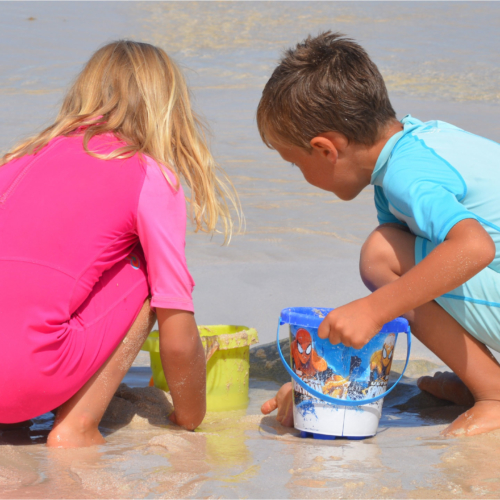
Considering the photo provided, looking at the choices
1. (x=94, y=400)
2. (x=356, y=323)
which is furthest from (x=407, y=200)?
(x=94, y=400)

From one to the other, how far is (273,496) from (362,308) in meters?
0.62

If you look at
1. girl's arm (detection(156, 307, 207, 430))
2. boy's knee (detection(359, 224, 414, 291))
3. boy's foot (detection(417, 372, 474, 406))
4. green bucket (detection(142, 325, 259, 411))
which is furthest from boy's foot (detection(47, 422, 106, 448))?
boy's foot (detection(417, 372, 474, 406))

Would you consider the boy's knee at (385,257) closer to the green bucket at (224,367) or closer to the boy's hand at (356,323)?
the boy's hand at (356,323)

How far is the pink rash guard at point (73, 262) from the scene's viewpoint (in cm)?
172

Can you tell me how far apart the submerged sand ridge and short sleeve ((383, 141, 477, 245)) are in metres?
0.60

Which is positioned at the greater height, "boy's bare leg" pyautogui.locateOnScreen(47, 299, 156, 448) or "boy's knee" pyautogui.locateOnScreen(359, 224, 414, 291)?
"boy's knee" pyautogui.locateOnScreen(359, 224, 414, 291)

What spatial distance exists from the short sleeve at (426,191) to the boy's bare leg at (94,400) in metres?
0.85

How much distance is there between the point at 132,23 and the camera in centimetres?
1780

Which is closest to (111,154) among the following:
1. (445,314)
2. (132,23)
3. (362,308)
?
(362,308)

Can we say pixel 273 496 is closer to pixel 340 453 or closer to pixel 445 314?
pixel 340 453

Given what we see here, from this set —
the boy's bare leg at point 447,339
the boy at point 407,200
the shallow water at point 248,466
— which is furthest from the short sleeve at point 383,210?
the shallow water at point 248,466

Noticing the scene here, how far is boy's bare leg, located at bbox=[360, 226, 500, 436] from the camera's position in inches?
76.3

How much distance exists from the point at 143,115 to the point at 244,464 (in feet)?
3.75

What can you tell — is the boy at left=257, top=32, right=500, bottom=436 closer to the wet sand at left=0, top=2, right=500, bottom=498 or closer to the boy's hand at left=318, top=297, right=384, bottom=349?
the boy's hand at left=318, top=297, right=384, bottom=349
